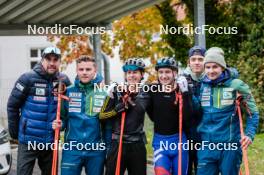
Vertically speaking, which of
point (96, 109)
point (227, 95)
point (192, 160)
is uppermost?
point (227, 95)

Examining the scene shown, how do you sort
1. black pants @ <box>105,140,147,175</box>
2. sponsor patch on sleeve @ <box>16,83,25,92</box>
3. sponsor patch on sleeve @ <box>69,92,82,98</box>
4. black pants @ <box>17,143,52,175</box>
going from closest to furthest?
1. black pants @ <box>105,140,147,175</box>
2. sponsor patch on sleeve @ <box>69,92,82,98</box>
3. sponsor patch on sleeve @ <box>16,83,25,92</box>
4. black pants @ <box>17,143,52,175</box>

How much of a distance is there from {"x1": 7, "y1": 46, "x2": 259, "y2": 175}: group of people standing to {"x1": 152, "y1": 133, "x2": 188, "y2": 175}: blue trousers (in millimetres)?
10

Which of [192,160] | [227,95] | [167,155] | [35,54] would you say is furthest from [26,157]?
[35,54]

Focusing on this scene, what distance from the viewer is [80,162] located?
19.5 ft

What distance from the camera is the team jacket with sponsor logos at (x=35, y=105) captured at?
6109 mm

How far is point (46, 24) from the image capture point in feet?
38.7

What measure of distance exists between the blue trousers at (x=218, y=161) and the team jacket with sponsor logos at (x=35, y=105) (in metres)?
1.68

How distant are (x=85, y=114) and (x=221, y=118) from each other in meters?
1.41

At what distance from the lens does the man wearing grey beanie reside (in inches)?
225

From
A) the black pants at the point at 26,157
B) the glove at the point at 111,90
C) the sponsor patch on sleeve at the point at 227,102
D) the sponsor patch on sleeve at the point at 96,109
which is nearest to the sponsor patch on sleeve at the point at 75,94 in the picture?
the sponsor patch on sleeve at the point at 96,109

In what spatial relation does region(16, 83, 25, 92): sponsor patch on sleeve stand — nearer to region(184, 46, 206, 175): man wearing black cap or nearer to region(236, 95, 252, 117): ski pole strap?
region(184, 46, 206, 175): man wearing black cap

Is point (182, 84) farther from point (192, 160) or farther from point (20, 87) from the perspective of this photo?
point (20, 87)

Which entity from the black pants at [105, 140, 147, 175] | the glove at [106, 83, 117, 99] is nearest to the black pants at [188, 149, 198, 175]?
the black pants at [105, 140, 147, 175]

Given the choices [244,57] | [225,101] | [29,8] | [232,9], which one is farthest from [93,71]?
[232,9]
